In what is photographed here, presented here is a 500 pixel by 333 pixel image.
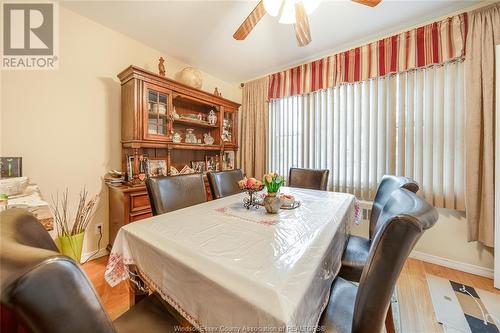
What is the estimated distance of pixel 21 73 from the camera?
173 cm

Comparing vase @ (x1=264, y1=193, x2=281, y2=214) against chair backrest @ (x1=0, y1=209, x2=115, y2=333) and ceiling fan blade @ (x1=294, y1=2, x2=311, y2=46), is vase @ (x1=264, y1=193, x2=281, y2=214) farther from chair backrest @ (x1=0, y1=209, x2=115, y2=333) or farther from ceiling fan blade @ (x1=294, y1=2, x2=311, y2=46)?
ceiling fan blade @ (x1=294, y1=2, x2=311, y2=46)

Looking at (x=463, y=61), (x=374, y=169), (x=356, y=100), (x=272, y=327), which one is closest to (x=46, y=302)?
(x=272, y=327)

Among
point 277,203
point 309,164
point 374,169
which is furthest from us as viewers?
point 309,164

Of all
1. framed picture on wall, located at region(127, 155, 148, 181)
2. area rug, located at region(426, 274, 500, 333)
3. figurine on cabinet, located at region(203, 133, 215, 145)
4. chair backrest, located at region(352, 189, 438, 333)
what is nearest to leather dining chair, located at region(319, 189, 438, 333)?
chair backrest, located at region(352, 189, 438, 333)

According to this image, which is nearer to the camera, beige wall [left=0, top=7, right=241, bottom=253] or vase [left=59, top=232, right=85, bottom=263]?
beige wall [left=0, top=7, right=241, bottom=253]

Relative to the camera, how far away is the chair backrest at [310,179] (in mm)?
2160

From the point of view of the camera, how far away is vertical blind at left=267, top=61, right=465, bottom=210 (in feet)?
6.33

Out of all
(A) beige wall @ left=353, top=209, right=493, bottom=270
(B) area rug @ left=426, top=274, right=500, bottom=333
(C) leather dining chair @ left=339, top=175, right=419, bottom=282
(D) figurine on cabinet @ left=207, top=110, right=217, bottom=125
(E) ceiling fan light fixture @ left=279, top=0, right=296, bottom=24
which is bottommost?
(B) area rug @ left=426, top=274, right=500, bottom=333

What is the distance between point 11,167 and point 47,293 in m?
2.11

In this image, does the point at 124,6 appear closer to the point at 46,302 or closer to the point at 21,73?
the point at 21,73

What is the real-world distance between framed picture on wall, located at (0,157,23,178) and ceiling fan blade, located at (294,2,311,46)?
250 cm

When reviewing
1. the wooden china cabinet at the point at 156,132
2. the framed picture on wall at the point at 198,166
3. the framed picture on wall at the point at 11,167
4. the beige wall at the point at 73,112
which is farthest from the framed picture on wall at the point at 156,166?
the framed picture on wall at the point at 11,167

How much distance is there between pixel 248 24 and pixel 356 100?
1595 millimetres

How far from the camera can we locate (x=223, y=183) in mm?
1928
